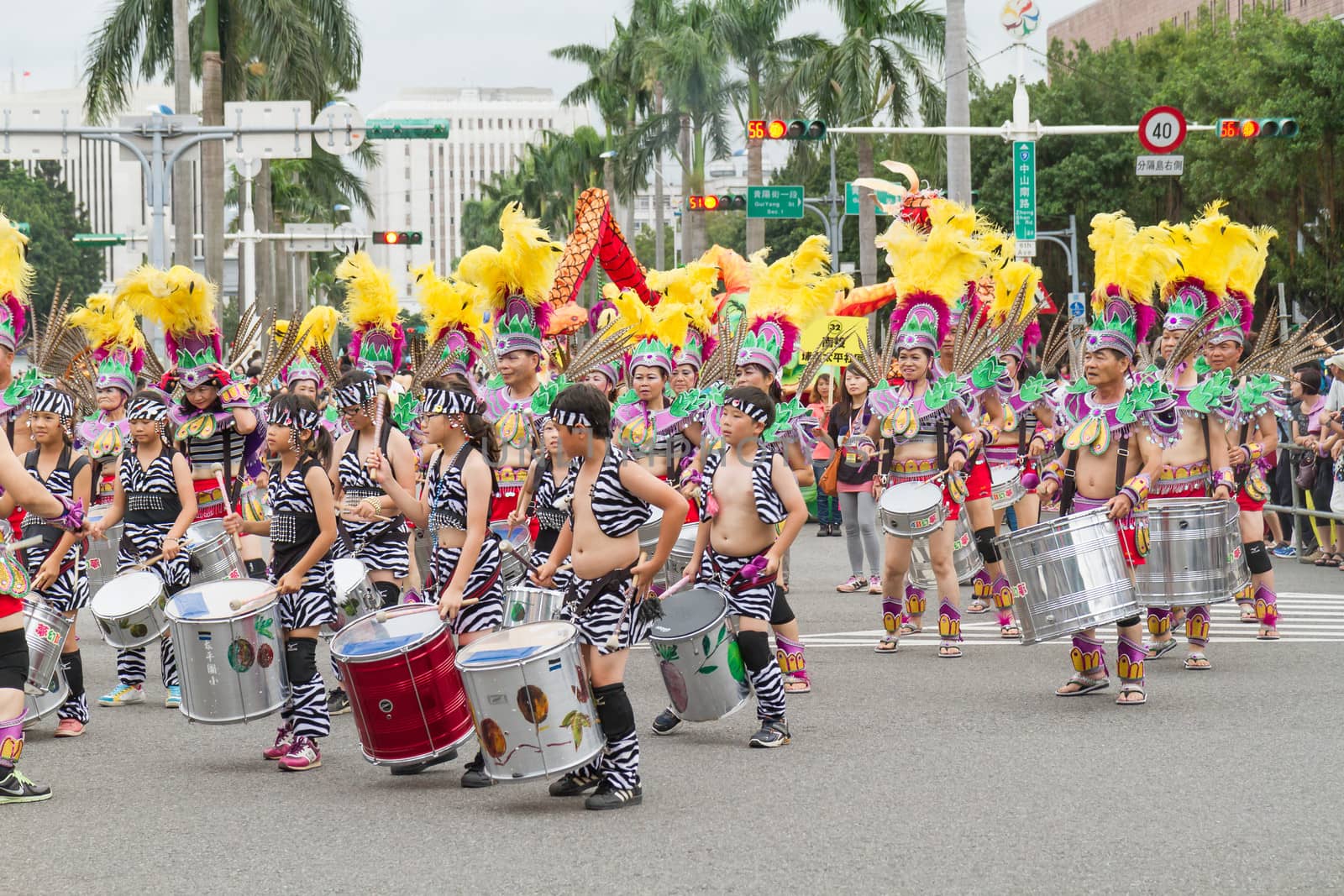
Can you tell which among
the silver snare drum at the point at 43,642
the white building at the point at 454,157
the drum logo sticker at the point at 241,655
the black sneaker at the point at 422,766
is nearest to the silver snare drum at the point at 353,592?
the silver snare drum at the point at 43,642

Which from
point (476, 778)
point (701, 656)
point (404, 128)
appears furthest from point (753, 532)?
point (404, 128)

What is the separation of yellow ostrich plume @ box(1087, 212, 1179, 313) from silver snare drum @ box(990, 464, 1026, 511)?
2739 millimetres

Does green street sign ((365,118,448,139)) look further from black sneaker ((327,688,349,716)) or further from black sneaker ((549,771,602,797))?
black sneaker ((549,771,602,797))

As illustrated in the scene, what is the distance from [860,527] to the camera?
1540 cm

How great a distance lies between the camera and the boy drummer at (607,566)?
7277mm

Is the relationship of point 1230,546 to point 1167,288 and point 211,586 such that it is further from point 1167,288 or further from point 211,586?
point 211,586

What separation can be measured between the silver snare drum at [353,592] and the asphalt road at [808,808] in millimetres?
909

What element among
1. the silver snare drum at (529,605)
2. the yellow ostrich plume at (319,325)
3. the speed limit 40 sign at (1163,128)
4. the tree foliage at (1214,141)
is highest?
the tree foliage at (1214,141)

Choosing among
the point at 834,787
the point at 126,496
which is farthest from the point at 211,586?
the point at 834,787

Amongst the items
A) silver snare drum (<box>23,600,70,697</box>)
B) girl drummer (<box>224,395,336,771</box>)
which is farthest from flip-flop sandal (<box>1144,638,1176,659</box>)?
silver snare drum (<box>23,600,70,697</box>)

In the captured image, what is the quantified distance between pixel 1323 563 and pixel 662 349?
26.8 ft

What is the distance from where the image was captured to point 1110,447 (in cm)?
977

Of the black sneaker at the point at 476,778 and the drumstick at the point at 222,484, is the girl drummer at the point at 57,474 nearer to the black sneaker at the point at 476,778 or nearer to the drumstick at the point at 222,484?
the drumstick at the point at 222,484

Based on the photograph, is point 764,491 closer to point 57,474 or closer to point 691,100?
point 57,474
